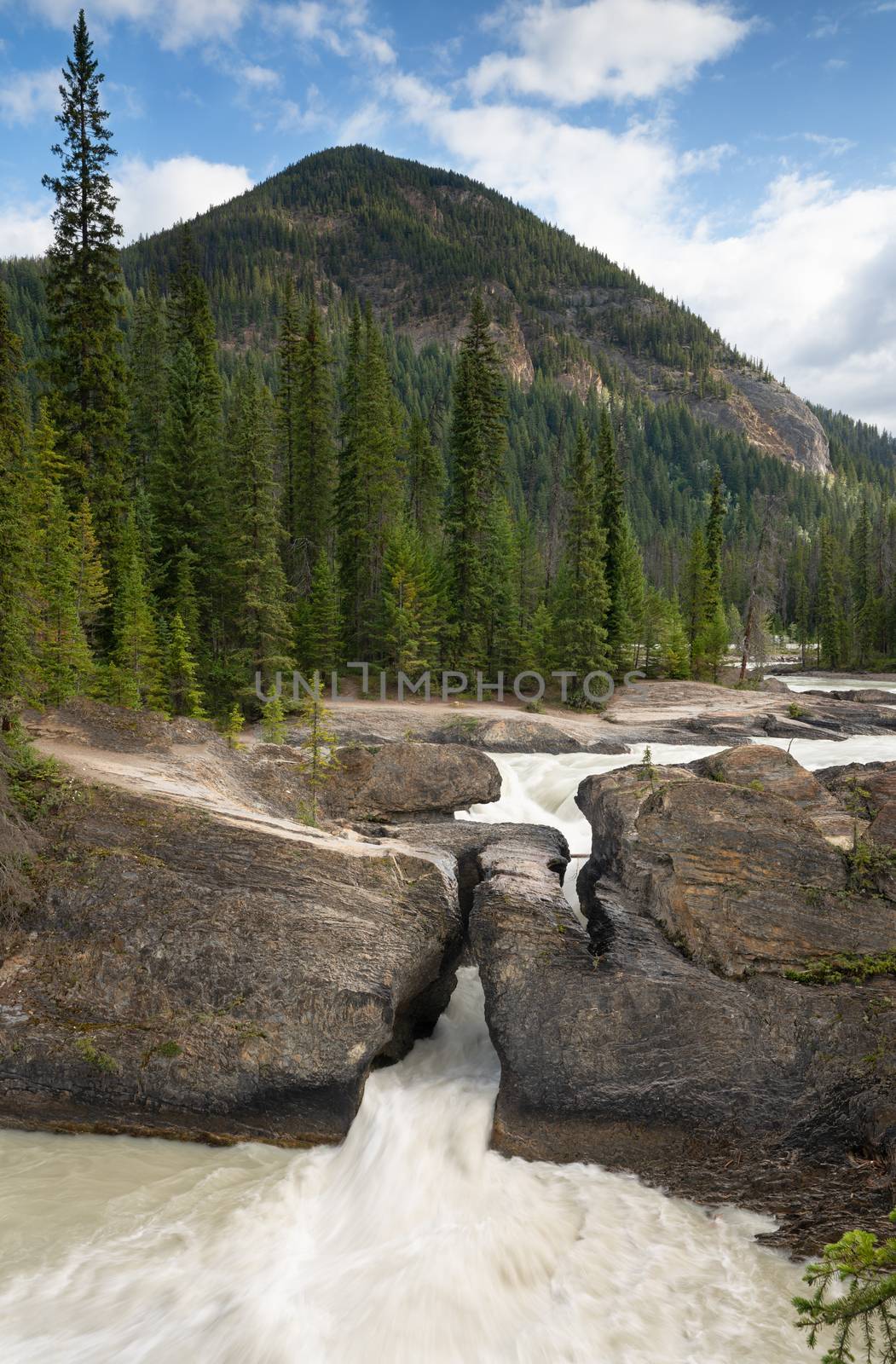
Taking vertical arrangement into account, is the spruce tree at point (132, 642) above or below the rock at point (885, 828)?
above

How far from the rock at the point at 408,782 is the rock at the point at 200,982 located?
649 centimetres

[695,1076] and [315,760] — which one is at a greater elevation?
[315,760]

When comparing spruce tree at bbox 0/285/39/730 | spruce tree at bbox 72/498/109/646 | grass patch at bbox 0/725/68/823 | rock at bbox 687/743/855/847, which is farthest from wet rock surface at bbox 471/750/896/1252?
spruce tree at bbox 72/498/109/646

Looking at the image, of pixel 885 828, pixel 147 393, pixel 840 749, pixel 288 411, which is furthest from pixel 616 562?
pixel 885 828

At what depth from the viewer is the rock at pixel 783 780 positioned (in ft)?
35.3

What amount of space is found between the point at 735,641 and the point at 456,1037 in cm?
8848

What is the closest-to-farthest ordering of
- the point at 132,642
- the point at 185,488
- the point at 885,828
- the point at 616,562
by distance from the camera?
the point at 885,828 < the point at 132,642 < the point at 185,488 < the point at 616,562

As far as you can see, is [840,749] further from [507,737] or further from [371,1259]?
[371,1259]

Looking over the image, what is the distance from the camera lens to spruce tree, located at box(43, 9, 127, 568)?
25.4m

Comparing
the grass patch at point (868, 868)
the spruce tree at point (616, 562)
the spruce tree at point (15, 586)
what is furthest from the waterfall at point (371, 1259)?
the spruce tree at point (616, 562)

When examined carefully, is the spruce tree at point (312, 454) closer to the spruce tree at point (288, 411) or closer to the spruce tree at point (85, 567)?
the spruce tree at point (288, 411)

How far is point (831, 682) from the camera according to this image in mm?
63156

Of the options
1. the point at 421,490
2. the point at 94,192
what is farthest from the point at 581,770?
the point at 421,490

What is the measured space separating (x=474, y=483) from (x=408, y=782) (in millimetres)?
24606
